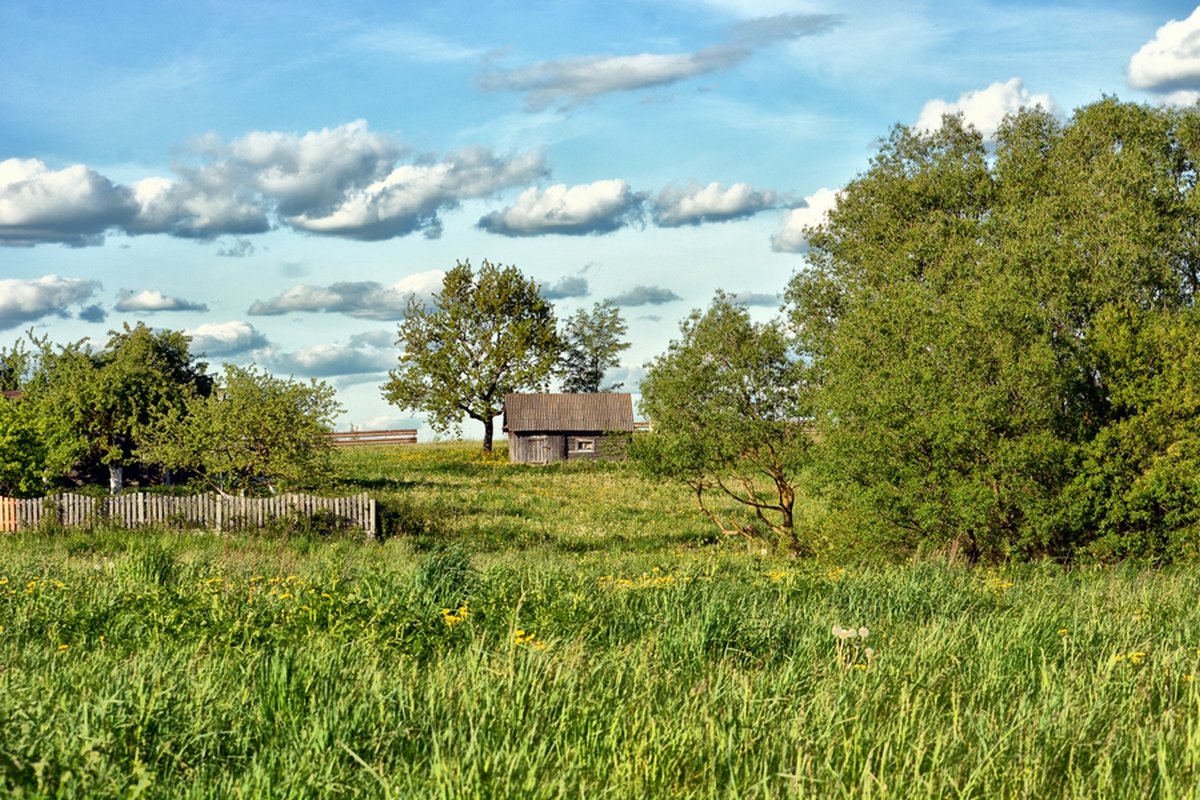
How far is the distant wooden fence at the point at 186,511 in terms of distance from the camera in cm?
2823

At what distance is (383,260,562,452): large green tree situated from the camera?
6431cm

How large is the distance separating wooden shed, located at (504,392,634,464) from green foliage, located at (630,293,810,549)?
110 ft

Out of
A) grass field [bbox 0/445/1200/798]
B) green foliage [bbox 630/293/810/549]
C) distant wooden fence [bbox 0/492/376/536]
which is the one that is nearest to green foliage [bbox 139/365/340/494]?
distant wooden fence [bbox 0/492/376/536]

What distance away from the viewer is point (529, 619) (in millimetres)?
8445

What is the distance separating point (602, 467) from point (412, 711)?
170ft

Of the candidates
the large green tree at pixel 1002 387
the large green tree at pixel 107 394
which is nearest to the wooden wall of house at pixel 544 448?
the large green tree at pixel 107 394

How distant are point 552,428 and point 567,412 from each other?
1.65 metres

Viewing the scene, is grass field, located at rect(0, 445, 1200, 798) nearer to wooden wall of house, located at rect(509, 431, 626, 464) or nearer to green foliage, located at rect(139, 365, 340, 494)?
green foliage, located at rect(139, 365, 340, 494)

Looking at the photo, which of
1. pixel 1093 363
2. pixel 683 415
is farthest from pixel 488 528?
pixel 1093 363

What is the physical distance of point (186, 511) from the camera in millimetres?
28750

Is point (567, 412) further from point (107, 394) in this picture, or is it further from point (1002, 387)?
point (1002, 387)

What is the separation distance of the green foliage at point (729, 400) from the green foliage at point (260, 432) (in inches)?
347

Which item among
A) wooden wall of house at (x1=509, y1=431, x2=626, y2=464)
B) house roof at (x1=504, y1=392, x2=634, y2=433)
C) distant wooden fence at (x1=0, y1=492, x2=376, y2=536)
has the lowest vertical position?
distant wooden fence at (x1=0, y1=492, x2=376, y2=536)

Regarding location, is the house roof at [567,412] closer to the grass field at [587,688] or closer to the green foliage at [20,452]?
the green foliage at [20,452]
